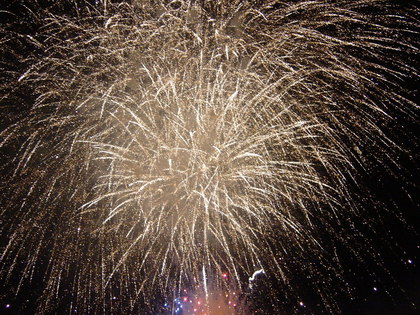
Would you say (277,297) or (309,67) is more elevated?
(277,297)

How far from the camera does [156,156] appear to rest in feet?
20.7

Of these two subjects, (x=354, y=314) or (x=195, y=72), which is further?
(x=354, y=314)

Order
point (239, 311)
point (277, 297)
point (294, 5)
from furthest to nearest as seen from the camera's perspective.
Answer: point (277, 297) < point (239, 311) < point (294, 5)

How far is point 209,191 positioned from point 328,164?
96.8 inches

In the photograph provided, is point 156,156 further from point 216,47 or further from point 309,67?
point 309,67

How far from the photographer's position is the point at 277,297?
21.0 m

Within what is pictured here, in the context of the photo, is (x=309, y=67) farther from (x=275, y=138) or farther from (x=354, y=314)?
(x=354, y=314)

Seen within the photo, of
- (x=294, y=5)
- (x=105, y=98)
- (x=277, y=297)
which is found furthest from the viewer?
(x=277, y=297)

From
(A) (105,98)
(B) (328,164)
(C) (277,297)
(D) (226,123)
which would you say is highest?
(C) (277,297)

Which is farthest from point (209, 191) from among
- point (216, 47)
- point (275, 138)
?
point (216, 47)

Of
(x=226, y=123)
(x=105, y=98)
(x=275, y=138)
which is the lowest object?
(x=275, y=138)

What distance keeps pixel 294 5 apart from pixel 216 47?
1.65 m

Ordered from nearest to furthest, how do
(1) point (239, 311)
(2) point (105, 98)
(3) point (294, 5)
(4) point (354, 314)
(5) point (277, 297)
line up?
(3) point (294, 5)
(2) point (105, 98)
(1) point (239, 311)
(5) point (277, 297)
(4) point (354, 314)

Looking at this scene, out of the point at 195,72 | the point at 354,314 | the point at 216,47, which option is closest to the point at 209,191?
the point at 195,72
